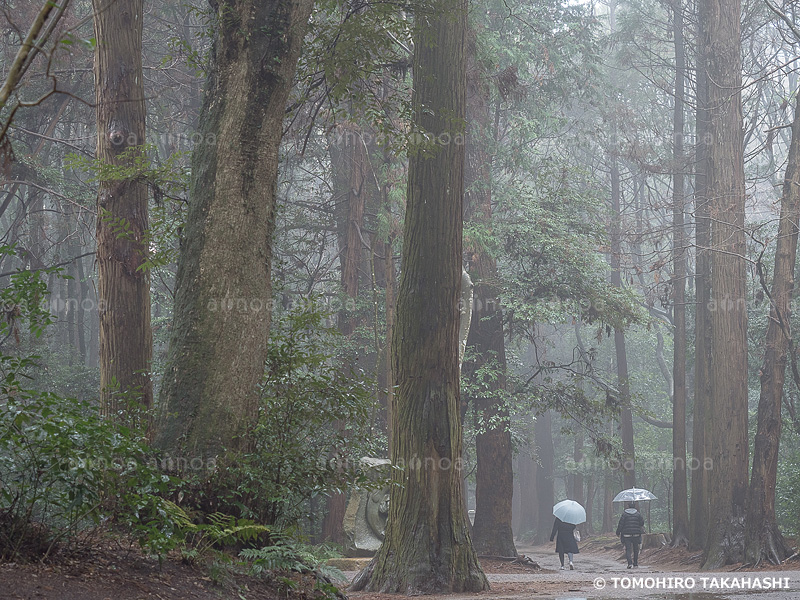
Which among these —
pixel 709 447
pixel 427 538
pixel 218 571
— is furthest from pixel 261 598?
pixel 709 447

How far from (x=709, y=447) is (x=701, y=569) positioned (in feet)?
9.08

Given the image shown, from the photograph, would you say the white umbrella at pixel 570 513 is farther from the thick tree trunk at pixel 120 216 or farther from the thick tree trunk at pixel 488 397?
the thick tree trunk at pixel 120 216

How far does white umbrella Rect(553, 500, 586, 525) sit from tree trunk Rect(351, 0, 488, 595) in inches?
449

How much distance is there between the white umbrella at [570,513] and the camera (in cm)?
2058

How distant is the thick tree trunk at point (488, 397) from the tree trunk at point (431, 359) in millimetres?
9101

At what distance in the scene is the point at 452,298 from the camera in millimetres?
10312

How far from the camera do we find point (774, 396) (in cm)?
1584

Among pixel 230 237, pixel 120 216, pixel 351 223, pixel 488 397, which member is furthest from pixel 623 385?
pixel 230 237

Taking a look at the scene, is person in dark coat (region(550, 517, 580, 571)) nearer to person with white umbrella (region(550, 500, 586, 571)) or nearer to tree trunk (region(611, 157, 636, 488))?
person with white umbrella (region(550, 500, 586, 571))

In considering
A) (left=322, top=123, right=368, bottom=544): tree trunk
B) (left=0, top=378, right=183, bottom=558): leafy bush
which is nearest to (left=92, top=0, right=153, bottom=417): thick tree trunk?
(left=0, top=378, right=183, bottom=558): leafy bush

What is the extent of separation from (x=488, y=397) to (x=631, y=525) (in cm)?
529

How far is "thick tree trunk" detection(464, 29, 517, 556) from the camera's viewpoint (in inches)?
800

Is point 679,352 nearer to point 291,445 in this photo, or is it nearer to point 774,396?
point 774,396

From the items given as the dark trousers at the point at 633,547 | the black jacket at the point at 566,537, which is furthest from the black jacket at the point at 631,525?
the black jacket at the point at 566,537
